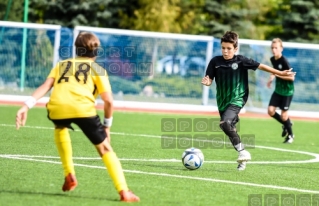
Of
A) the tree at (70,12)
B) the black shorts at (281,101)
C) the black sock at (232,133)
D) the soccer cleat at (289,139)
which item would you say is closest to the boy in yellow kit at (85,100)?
the black sock at (232,133)

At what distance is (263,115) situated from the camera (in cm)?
2575

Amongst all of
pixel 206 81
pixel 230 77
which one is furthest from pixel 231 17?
pixel 206 81

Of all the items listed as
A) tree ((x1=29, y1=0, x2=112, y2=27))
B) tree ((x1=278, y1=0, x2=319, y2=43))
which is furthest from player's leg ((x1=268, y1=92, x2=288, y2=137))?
tree ((x1=278, y1=0, x2=319, y2=43))

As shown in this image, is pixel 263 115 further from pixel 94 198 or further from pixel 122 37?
pixel 94 198

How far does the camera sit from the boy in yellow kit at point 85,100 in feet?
24.4

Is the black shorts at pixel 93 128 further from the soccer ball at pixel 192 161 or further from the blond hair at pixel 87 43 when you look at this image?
the soccer ball at pixel 192 161

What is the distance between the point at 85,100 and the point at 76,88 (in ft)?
0.50

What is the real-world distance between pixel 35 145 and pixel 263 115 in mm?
14375

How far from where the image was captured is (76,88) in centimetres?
755

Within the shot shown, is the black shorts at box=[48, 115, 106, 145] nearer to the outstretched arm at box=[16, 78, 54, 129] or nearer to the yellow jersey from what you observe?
the yellow jersey

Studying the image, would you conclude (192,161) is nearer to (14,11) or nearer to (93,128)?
(93,128)

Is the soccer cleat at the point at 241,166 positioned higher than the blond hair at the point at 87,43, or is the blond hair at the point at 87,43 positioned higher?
the blond hair at the point at 87,43

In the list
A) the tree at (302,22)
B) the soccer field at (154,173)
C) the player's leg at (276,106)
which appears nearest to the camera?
the soccer field at (154,173)

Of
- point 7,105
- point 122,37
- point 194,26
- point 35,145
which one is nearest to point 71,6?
point 194,26
